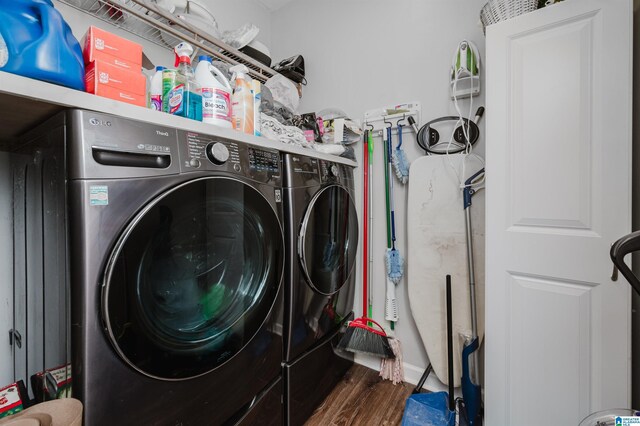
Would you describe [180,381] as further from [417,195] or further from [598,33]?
[598,33]

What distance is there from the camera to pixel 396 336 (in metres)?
1.76

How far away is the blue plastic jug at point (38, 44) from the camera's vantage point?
1.95ft

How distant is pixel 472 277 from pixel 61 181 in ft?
5.28

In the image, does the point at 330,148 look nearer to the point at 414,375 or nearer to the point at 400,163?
the point at 400,163

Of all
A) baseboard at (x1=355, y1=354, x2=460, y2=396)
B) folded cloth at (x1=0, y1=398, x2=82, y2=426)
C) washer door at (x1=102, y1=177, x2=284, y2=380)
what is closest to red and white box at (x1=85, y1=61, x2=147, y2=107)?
washer door at (x1=102, y1=177, x2=284, y2=380)

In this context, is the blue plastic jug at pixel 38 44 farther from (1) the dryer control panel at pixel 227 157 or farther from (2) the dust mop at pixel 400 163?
(2) the dust mop at pixel 400 163

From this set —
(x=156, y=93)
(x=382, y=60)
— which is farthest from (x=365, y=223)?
(x=156, y=93)

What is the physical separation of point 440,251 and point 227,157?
1231 mm

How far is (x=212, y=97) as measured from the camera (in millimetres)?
958

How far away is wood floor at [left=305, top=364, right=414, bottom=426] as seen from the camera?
1370 mm

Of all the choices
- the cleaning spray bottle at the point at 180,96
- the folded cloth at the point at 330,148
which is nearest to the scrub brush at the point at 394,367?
the folded cloth at the point at 330,148

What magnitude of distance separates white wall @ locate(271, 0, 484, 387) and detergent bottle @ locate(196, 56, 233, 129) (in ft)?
3.58

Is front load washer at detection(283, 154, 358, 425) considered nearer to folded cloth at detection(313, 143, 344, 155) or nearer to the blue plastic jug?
folded cloth at detection(313, 143, 344, 155)

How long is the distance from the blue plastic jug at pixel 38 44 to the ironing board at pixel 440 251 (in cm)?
150
